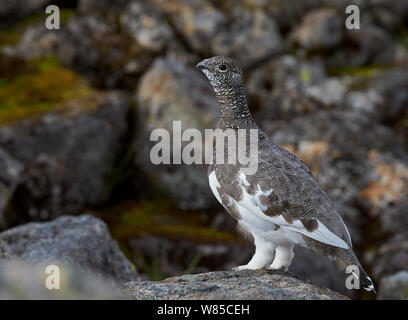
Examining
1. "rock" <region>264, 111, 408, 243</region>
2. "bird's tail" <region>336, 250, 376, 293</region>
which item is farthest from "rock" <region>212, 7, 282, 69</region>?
"bird's tail" <region>336, 250, 376, 293</region>

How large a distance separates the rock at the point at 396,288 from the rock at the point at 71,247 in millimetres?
3053

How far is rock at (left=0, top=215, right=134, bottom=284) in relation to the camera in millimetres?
4996

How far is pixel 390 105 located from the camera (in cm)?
1162

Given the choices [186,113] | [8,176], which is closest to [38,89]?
[8,176]

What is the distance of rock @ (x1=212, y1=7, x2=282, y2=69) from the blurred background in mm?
26

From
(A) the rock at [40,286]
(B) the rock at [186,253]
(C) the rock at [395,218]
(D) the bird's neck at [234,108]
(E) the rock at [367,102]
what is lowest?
(B) the rock at [186,253]

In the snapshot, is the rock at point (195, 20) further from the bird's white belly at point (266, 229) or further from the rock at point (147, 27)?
the bird's white belly at point (266, 229)

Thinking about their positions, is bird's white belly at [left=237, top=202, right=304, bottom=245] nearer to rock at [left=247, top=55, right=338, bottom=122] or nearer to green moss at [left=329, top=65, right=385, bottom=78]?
rock at [left=247, top=55, right=338, bottom=122]

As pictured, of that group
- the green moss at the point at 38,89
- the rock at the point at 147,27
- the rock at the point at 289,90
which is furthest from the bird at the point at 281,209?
the rock at the point at 147,27

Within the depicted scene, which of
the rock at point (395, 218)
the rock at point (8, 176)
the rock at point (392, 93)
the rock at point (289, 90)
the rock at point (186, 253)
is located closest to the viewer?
the rock at point (186, 253)

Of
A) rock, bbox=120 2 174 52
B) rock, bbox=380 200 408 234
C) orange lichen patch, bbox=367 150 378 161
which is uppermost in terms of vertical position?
rock, bbox=120 2 174 52

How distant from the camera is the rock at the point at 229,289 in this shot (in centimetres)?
367

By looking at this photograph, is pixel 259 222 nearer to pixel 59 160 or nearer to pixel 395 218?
pixel 59 160
